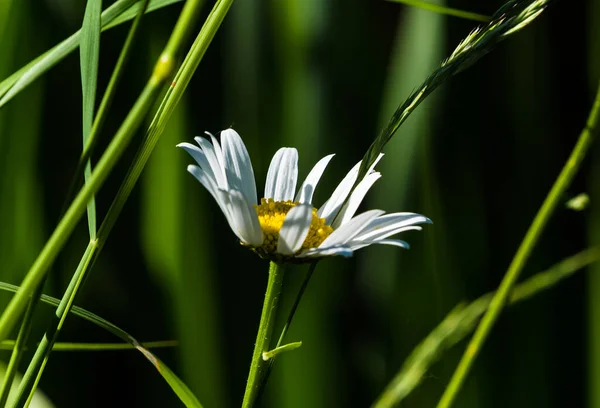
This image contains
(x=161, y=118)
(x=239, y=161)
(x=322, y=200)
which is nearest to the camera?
(x=161, y=118)

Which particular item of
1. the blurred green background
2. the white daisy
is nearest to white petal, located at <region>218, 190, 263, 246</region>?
the white daisy

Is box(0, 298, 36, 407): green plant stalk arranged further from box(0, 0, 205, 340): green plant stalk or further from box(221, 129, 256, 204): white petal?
box(221, 129, 256, 204): white petal

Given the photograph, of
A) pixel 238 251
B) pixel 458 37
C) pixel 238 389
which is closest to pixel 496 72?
pixel 458 37

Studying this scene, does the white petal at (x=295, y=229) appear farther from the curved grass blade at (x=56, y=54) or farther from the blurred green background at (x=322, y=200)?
the blurred green background at (x=322, y=200)

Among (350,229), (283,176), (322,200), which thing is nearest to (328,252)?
(350,229)

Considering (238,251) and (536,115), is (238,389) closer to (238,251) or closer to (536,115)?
(238,251)

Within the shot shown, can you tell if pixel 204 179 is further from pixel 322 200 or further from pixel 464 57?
pixel 322 200

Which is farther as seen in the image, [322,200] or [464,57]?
[322,200]

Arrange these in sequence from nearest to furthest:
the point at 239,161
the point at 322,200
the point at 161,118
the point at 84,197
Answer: the point at 84,197, the point at 161,118, the point at 239,161, the point at 322,200
